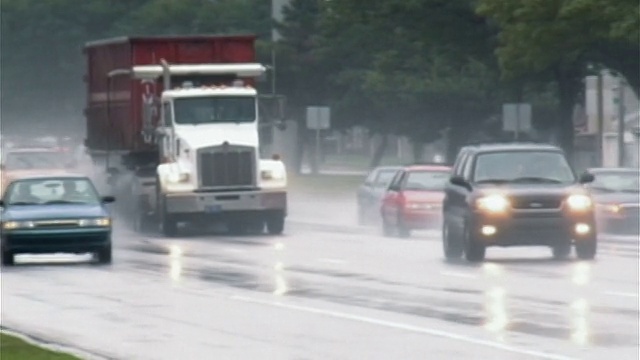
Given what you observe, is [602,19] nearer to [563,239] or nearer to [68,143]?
[563,239]

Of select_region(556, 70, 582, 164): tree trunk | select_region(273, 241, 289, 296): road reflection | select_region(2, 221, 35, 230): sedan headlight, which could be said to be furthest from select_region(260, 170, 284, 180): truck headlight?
select_region(556, 70, 582, 164): tree trunk

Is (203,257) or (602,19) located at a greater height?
(602,19)

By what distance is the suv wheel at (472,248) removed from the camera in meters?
33.4

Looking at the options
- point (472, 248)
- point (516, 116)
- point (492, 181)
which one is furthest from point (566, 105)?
point (472, 248)

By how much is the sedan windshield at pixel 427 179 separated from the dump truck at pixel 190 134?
276 centimetres

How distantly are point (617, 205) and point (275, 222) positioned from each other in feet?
24.1

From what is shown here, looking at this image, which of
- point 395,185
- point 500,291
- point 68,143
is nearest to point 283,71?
point 68,143

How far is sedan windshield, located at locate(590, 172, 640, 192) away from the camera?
4816cm

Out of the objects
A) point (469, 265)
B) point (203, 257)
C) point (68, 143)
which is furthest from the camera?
point (68, 143)

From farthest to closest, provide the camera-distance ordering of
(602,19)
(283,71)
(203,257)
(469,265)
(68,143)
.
→ (68,143), (283,71), (602,19), (203,257), (469,265)

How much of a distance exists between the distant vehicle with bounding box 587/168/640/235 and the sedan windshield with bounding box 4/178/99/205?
14273 mm

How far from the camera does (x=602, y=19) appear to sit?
2293 inches

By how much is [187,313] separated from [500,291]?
14.8 ft

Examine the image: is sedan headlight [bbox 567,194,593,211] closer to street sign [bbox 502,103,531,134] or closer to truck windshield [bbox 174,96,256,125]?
truck windshield [bbox 174,96,256,125]
